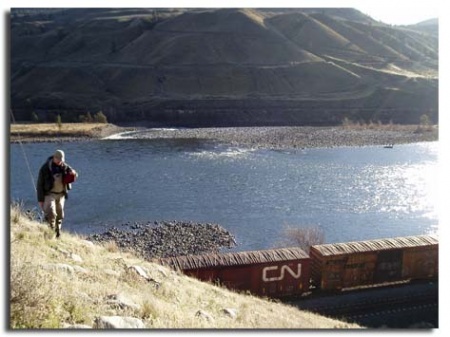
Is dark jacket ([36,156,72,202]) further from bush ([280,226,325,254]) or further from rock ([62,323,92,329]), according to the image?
bush ([280,226,325,254])

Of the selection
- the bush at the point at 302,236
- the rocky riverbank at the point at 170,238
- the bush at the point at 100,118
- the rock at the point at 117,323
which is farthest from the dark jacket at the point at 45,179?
the bush at the point at 100,118

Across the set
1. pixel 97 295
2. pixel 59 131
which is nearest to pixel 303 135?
pixel 59 131

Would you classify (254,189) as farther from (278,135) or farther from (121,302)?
(121,302)

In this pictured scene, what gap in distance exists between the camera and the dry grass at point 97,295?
6.11 metres

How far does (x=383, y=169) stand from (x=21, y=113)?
35.4 metres

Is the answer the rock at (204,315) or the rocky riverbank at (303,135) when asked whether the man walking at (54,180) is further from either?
the rocky riverbank at (303,135)

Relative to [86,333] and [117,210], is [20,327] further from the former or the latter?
[117,210]

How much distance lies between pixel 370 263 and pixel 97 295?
8941mm

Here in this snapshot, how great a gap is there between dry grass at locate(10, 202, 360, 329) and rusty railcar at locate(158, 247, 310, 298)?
2249 mm

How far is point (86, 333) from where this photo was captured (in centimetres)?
594

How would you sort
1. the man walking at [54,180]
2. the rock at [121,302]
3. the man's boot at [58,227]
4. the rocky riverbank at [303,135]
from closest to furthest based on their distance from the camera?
the rock at [121,302]
the man walking at [54,180]
the man's boot at [58,227]
the rocky riverbank at [303,135]

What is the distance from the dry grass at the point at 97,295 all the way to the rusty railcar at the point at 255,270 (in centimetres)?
225

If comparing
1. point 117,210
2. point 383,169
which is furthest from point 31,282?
point 383,169

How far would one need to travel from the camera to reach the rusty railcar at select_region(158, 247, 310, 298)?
11.8m
